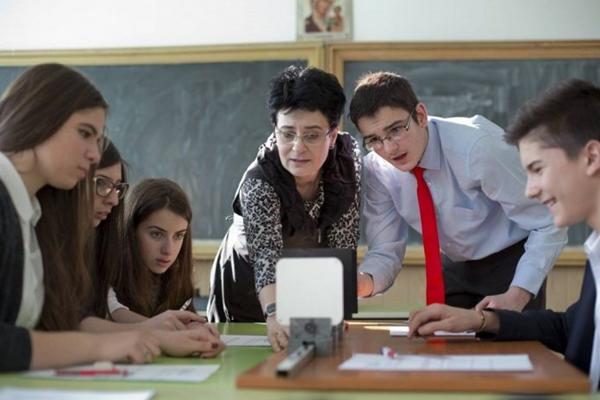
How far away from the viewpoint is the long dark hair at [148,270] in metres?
2.67

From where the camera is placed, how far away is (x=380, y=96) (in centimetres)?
257

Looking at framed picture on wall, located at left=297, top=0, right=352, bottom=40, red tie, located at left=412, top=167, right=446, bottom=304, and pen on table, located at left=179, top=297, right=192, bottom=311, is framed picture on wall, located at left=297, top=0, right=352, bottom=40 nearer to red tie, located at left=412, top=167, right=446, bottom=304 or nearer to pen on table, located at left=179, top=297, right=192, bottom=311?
red tie, located at left=412, top=167, right=446, bottom=304

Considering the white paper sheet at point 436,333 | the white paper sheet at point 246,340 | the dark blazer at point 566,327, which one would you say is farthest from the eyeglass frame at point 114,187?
the dark blazer at point 566,327

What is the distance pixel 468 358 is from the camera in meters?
1.66

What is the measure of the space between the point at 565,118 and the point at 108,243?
4.31 feet

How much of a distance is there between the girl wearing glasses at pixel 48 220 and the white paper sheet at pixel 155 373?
0.03 meters

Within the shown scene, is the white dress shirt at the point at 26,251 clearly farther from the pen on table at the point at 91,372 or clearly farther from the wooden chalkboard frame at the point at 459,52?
the wooden chalkboard frame at the point at 459,52

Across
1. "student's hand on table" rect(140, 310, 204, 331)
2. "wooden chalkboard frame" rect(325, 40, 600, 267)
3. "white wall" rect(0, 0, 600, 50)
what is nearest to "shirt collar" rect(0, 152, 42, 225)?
"student's hand on table" rect(140, 310, 204, 331)

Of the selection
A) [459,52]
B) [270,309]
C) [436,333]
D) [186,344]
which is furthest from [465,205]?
[459,52]

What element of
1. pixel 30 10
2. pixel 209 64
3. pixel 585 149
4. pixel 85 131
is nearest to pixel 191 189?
pixel 209 64

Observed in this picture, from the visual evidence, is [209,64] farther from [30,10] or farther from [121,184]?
[121,184]

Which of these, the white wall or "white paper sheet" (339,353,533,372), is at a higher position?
the white wall

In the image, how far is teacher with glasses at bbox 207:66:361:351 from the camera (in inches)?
96.1

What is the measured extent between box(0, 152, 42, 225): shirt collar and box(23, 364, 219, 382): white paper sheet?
1.11ft
